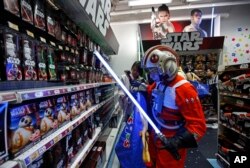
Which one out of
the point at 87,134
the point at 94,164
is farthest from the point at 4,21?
the point at 94,164

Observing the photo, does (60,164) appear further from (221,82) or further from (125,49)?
(125,49)

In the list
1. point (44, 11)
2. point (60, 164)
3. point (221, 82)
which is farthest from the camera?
point (221, 82)

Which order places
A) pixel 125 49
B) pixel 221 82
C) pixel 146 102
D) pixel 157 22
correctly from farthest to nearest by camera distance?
pixel 125 49, pixel 157 22, pixel 221 82, pixel 146 102

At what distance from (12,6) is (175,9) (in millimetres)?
6992

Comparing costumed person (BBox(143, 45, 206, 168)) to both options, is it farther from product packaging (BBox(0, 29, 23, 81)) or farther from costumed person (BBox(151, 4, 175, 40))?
costumed person (BBox(151, 4, 175, 40))

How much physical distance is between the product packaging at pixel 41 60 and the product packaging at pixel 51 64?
65mm

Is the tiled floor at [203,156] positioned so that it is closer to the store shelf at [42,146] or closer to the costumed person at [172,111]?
the costumed person at [172,111]

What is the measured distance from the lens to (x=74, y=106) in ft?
6.96

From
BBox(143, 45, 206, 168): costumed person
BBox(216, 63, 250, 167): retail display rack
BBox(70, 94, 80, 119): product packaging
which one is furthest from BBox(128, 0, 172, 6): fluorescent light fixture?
BBox(70, 94, 80, 119): product packaging

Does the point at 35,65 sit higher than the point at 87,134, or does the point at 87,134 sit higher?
the point at 35,65

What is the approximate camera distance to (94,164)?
255cm

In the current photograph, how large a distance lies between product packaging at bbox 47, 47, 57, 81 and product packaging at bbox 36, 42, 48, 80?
0.06 m

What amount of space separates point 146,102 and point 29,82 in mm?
1251

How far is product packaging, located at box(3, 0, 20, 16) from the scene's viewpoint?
3.54 feet
